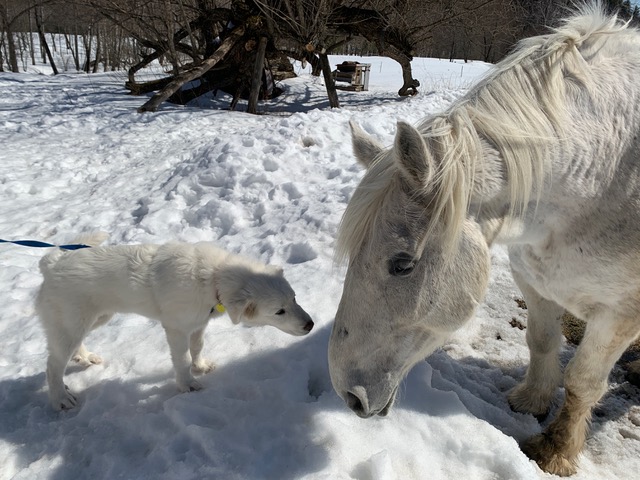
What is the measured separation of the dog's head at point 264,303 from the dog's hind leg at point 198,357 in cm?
35

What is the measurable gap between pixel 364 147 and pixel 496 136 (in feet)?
1.79

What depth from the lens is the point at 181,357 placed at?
2.50 metres

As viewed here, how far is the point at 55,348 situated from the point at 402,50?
13.3 metres

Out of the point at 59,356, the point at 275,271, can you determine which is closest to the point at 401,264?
the point at 275,271

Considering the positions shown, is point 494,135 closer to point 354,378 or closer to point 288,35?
point 354,378

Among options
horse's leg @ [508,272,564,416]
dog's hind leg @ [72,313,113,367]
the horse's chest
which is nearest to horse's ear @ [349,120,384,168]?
the horse's chest

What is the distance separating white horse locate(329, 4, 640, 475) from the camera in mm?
1576

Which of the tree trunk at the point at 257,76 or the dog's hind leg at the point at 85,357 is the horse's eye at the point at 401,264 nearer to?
the dog's hind leg at the point at 85,357

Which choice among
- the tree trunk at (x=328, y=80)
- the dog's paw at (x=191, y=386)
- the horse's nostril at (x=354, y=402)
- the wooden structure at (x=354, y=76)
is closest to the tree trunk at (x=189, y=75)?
the tree trunk at (x=328, y=80)

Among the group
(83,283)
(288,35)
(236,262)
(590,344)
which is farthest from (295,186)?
(288,35)

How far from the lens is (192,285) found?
99.5 inches

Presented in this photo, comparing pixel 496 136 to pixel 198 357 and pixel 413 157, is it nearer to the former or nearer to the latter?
pixel 413 157

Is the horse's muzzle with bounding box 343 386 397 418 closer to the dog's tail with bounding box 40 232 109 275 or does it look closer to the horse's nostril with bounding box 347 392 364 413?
the horse's nostril with bounding box 347 392 364 413

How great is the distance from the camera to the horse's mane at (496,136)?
5.01 feet
